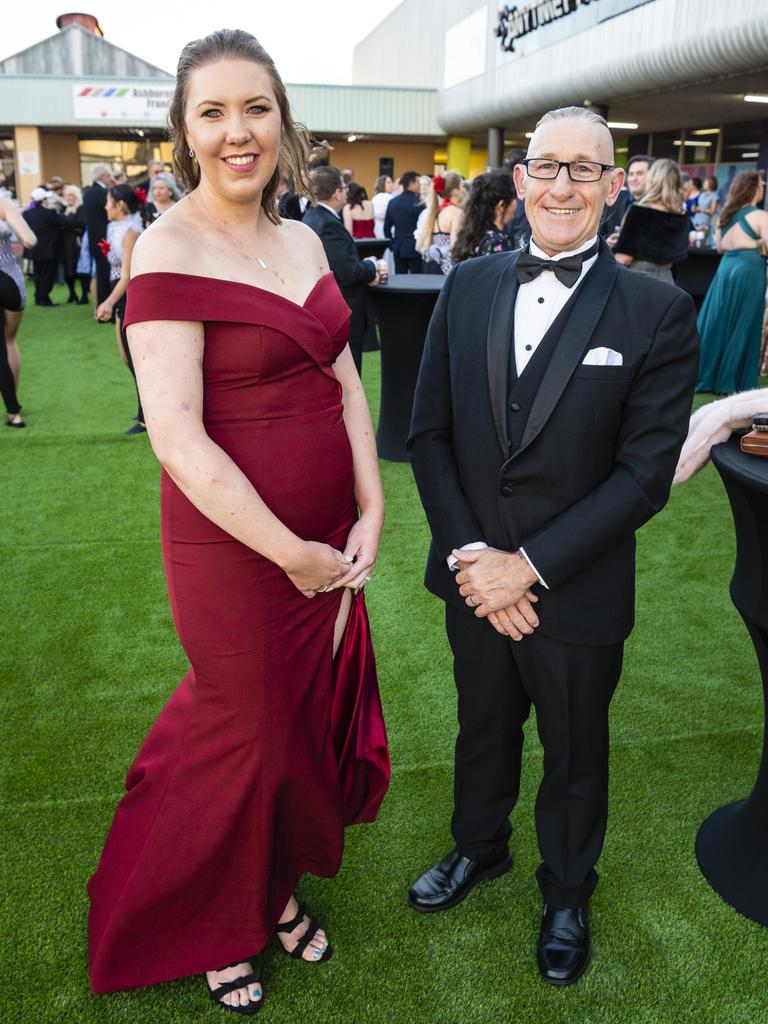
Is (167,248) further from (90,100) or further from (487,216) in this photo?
(90,100)

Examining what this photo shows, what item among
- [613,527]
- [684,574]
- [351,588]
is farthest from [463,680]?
[684,574]

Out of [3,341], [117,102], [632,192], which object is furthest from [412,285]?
[117,102]

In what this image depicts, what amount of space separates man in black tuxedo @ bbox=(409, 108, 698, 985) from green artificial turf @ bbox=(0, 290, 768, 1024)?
19 cm

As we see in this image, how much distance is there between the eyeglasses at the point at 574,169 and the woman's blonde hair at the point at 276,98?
46cm

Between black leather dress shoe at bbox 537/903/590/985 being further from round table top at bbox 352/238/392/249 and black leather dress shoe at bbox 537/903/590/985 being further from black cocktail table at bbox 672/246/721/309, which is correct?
black cocktail table at bbox 672/246/721/309

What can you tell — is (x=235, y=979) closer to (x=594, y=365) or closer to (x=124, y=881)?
(x=124, y=881)

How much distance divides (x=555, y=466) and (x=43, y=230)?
13322mm

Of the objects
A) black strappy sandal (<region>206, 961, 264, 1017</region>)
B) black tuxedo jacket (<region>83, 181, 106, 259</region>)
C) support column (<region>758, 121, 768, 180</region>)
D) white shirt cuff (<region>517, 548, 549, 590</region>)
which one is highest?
support column (<region>758, 121, 768, 180</region>)

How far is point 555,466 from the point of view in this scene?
5.67ft

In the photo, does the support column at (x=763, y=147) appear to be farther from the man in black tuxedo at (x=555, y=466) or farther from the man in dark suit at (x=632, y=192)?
the man in black tuxedo at (x=555, y=466)

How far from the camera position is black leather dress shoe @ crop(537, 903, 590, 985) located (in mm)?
1965

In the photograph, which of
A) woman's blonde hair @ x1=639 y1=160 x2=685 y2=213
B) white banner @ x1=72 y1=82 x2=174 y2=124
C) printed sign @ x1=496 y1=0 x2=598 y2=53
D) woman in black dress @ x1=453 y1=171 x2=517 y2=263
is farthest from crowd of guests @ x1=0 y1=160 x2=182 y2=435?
white banner @ x1=72 y1=82 x2=174 y2=124

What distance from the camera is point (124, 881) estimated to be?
1.89 metres

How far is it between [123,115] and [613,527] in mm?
26990
